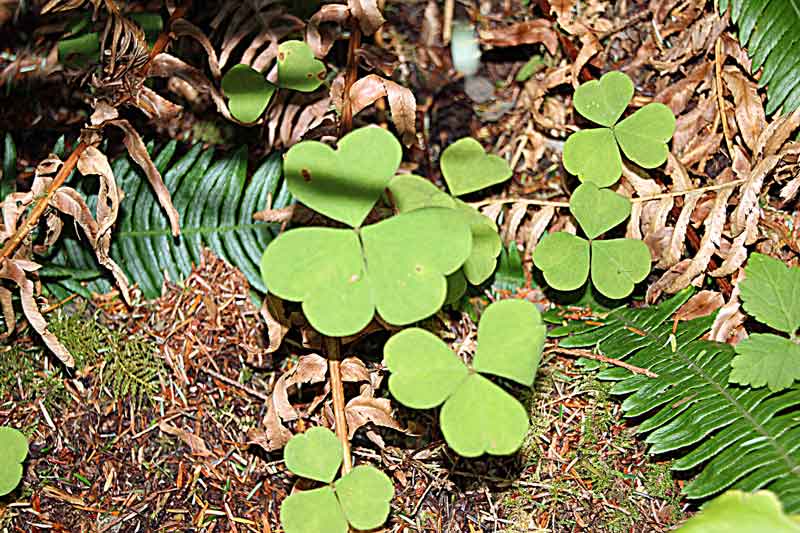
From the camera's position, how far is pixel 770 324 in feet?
5.71

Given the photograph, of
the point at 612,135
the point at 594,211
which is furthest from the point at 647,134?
the point at 594,211

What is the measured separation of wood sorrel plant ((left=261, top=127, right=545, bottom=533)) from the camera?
1.49 metres

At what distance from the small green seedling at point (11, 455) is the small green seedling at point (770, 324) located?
1.66 meters

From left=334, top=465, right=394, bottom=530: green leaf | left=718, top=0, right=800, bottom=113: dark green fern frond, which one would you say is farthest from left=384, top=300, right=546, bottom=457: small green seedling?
left=718, top=0, right=800, bottom=113: dark green fern frond

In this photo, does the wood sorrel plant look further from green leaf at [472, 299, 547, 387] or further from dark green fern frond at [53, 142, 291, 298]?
dark green fern frond at [53, 142, 291, 298]

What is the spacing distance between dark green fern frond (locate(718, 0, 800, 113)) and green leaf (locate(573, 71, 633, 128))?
13.4 inches

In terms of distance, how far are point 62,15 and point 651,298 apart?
6.77 feet

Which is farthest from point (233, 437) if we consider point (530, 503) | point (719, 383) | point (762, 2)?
point (762, 2)

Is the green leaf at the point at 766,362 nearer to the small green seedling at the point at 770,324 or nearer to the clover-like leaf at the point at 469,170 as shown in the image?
the small green seedling at the point at 770,324

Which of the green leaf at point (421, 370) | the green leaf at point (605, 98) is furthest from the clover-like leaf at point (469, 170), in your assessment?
the green leaf at point (421, 370)

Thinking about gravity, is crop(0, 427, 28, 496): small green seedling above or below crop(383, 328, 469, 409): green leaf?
below

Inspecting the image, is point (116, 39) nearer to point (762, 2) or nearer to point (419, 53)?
point (419, 53)

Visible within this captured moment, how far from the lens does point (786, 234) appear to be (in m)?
1.99

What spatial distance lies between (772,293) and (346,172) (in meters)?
1.08
